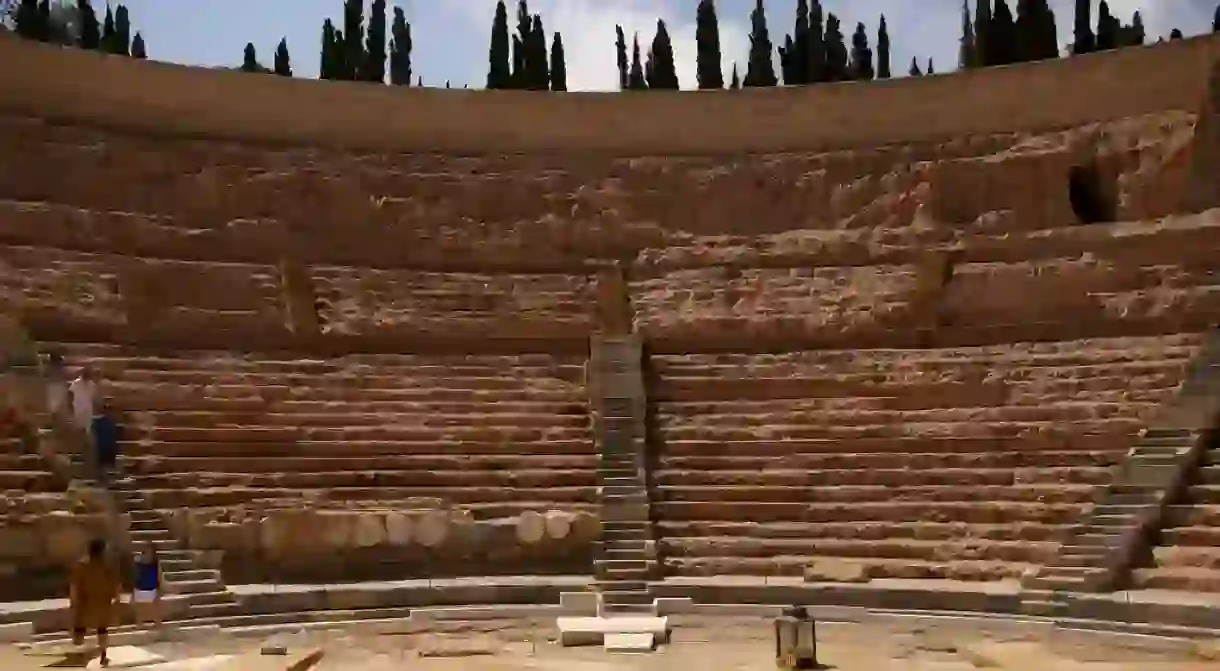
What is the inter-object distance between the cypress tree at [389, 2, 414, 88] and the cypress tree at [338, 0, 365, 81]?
5.76 feet

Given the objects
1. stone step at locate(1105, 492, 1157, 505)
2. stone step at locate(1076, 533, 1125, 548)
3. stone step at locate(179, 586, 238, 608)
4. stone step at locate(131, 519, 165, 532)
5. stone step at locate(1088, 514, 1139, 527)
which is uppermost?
stone step at locate(131, 519, 165, 532)

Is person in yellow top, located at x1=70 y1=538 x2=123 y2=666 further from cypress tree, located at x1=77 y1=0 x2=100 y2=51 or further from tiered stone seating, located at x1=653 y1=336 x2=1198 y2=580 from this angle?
cypress tree, located at x1=77 y1=0 x2=100 y2=51

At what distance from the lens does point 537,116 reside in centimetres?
1931

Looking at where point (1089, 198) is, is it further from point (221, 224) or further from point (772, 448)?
point (221, 224)

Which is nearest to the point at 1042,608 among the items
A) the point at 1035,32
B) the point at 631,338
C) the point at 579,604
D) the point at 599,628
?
the point at 599,628

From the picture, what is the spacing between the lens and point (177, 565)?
11328 mm

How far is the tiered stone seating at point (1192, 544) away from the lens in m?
10.8

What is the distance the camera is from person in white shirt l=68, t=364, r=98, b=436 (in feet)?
40.4

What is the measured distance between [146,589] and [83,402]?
3.26 meters

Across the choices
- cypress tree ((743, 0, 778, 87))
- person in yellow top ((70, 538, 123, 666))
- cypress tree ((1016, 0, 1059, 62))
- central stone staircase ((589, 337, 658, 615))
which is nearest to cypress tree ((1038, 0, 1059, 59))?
cypress tree ((1016, 0, 1059, 62))

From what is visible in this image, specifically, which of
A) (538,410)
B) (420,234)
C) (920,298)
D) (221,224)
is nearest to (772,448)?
(538,410)

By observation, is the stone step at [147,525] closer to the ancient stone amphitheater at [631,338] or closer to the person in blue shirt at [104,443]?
the ancient stone amphitheater at [631,338]

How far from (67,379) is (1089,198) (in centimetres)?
1414

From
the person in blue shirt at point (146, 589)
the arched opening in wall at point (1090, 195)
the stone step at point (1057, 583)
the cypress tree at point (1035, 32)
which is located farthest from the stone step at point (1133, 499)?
the cypress tree at point (1035, 32)
